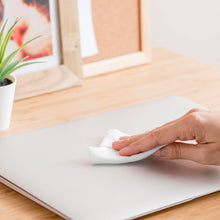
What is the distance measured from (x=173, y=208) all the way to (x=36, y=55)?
0.55 meters

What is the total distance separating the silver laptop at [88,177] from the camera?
73 centimetres

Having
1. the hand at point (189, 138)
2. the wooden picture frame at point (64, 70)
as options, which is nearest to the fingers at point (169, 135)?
the hand at point (189, 138)

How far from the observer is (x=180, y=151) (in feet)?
2.72

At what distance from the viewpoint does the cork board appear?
127 centimetres

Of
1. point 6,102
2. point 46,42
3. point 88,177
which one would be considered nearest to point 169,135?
point 88,177

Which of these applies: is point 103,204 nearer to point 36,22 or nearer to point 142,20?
point 36,22

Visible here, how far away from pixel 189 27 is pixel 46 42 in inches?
30.5

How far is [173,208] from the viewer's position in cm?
75

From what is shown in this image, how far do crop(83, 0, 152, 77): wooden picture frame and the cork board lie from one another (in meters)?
0.01

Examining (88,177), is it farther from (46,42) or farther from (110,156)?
(46,42)

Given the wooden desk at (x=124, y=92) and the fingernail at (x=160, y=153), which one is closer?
the fingernail at (x=160, y=153)

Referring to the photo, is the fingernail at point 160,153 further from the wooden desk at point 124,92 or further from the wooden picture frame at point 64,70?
the wooden picture frame at point 64,70

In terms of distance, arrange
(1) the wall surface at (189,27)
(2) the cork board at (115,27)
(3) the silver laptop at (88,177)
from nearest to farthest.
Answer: (3) the silver laptop at (88,177), (2) the cork board at (115,27), (1) the wall surface at (189,27)

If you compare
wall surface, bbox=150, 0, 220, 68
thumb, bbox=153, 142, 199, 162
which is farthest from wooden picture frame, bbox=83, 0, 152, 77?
thumb, bbox=153, 142, 199, 162
